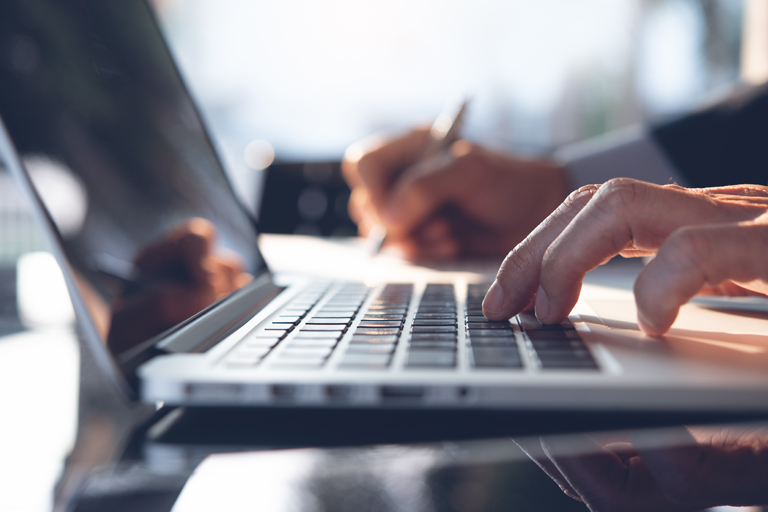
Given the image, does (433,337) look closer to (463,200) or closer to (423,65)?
(463,200)

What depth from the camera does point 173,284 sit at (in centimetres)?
31

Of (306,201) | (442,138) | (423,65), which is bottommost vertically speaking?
(306,201)

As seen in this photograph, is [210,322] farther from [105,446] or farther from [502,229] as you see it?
[502,229]

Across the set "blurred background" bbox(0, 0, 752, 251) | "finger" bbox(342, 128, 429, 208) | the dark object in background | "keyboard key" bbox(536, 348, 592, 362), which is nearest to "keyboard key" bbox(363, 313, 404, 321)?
"keyboard key" bbox(536, 348, 592, 362)

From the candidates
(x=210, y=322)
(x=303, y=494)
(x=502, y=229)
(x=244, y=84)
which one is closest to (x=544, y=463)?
(x=303, y=494)

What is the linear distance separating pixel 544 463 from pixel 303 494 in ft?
0.29

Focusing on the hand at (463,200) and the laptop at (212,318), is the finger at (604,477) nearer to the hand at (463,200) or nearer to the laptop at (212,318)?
the laptop at (212,318)

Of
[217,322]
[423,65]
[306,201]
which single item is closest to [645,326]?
[217,322]

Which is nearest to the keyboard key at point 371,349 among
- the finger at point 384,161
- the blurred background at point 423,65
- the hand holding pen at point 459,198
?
the hand holding pen at point 459,198

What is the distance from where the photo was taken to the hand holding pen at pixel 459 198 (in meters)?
0.79

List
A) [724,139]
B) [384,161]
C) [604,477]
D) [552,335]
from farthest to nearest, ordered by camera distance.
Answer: [384,161] → [724,139] → [552,335] → [604,477]

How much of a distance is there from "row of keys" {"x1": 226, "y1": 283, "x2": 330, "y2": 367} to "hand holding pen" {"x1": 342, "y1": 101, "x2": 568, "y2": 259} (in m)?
0.42

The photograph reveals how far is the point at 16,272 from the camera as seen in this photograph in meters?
0.64

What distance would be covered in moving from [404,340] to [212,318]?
0.13 m
